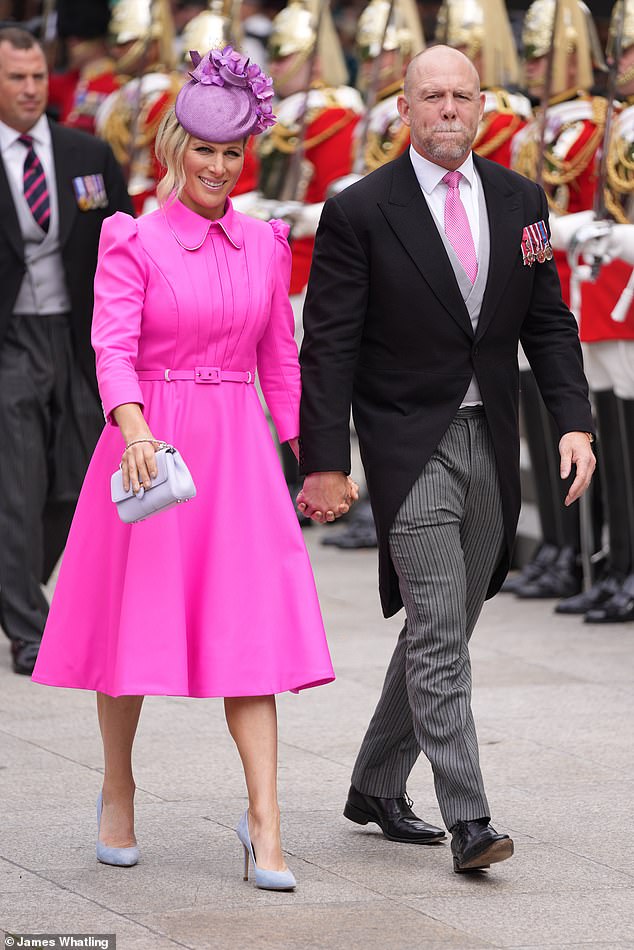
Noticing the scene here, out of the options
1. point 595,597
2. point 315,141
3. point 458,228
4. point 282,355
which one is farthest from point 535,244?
point 315,141

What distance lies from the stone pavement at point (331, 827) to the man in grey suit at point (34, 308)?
39cm

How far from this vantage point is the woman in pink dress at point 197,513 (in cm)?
417

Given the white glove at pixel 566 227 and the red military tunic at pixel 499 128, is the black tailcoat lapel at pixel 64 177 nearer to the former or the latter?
the white glove at pixel 566 227

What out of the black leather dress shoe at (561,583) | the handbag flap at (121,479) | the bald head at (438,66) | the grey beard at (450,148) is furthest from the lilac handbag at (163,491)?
the black leather dress shoe at (561,583)

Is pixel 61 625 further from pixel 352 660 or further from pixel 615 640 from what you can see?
pixel 615 640

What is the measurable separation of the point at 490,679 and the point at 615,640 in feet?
2.69

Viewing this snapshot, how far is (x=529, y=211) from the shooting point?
14.8ft

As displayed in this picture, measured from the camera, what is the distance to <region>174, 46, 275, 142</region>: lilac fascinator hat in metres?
4.25

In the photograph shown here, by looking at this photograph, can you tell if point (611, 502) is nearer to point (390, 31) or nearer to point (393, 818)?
point (390, 31)

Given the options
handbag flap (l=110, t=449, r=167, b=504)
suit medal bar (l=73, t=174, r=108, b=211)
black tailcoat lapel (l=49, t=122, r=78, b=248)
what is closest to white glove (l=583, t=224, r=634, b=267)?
suit medal bar (l=73, t=174, r=108, b=211)

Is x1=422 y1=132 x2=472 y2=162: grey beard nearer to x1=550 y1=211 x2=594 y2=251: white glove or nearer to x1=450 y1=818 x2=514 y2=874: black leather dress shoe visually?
x1=450 y1=818 x2=514 y2=874: black leather dress shoe

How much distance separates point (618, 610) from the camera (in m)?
7.48

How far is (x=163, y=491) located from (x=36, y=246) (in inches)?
113

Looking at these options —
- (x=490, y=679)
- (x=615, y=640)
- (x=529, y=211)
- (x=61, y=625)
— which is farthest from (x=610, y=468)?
(x=61, y=625)
